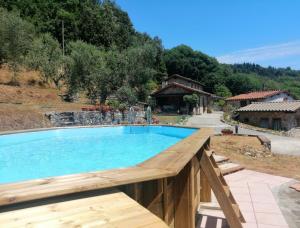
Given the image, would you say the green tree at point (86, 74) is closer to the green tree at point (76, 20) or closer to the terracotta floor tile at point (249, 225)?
Result: the green tree at point (76, 20)

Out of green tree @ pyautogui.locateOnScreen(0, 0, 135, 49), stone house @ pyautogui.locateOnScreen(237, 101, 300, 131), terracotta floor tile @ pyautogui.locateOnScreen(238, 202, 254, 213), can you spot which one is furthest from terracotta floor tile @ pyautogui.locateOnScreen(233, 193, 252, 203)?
green tree @ pyautogui.locateOnScreen(0, 0, 135, 49)

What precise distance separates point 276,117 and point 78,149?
23467mm

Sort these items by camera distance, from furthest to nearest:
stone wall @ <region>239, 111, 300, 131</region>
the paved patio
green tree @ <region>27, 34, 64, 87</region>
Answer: green tree @ <region>27, 34, 64, 87</region> < stone wall @ <region>239, 111, 300, 131</region> < the paved patio

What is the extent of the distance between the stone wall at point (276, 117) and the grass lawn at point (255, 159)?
14.1 m

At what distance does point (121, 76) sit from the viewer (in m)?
27.2

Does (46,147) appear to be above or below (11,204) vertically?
below

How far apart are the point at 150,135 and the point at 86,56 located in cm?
1390

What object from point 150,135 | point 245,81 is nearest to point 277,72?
point 245,81

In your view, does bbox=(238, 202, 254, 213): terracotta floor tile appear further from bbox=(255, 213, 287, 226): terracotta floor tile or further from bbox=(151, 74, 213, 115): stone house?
bbox=(151, 74, 213, 115): stone house

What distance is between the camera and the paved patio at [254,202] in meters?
4.75

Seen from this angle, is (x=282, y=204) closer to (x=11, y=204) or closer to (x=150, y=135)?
(x=11, y=204)

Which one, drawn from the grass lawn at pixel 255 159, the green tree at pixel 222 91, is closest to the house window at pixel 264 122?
the grass lawn at pixel 255 159

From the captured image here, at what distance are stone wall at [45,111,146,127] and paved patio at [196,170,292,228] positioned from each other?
13472mm

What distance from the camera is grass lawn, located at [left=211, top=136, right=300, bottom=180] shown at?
8912 millimetres
